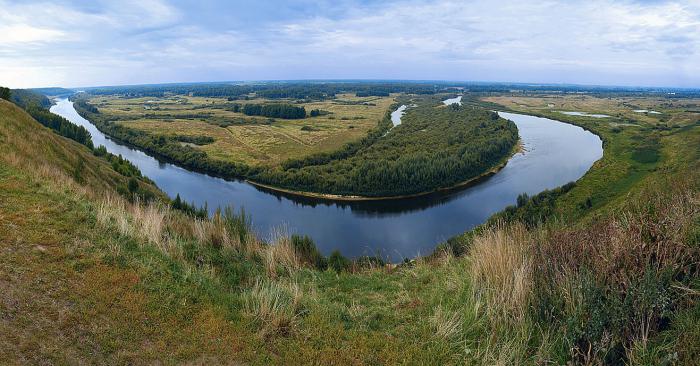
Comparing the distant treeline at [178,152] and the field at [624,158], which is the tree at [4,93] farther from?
the field at [624,158]

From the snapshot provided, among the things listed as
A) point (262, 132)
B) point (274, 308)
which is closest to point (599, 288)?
point (274, 308)

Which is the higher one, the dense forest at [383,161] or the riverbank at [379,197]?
the dense forest at [383,161]

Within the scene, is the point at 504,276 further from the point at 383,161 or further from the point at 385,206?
the point at 383,161

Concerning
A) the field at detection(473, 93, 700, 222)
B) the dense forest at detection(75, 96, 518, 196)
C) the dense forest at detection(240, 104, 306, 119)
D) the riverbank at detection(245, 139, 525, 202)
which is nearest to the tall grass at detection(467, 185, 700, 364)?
the field at detection(473, 93, 700, 222)

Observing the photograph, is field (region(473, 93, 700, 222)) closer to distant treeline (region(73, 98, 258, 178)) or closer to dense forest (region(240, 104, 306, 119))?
distant treeline (region(73, 98, 258, 178))

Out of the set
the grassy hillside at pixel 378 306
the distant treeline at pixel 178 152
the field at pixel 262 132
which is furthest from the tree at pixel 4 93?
the field at pixel 262 132

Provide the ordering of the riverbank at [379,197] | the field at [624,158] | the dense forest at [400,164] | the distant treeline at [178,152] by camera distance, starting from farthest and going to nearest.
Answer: the distant treeline at [178,152] → the dense forest at [400,164] → the riverbank at [379,197] → the field at [624,158]

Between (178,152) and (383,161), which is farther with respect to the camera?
(178,152)

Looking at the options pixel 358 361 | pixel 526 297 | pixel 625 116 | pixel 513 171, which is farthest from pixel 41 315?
pixel 625 116
